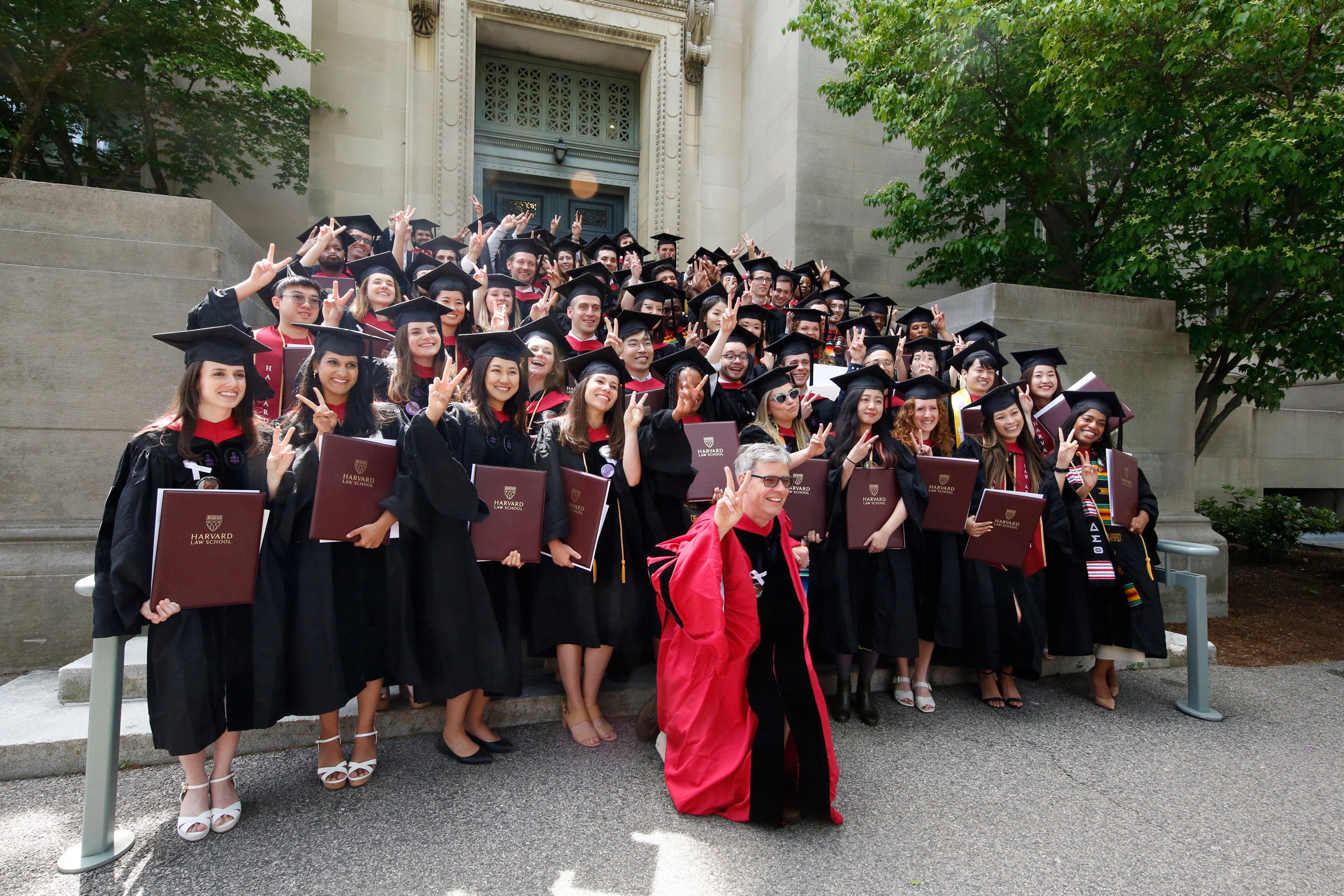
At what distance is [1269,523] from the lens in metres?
9.98

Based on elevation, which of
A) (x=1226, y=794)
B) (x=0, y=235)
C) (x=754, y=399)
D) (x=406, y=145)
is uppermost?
(x=406, y=145)

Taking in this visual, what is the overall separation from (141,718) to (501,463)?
241 centimetres

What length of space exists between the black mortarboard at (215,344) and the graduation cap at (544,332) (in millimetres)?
1532

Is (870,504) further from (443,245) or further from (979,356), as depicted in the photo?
(443,245)

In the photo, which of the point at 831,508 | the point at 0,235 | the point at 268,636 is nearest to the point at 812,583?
the point at 831,508

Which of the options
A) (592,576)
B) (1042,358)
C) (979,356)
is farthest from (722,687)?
(1042,358)

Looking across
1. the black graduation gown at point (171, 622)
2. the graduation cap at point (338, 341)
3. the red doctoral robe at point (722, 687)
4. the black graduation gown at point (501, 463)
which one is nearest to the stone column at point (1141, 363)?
the red doctoral robe at point (722, 687)

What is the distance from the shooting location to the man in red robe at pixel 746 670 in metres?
3.17

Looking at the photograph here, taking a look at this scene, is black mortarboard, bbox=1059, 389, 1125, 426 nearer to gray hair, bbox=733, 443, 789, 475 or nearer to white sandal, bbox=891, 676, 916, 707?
white sandal, bbox=891, 676, 916, 707

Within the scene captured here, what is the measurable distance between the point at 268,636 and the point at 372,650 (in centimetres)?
48

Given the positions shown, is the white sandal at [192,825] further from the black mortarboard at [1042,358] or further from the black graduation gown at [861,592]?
the black mortarboard at [1042,358]

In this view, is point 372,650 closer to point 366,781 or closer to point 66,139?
point 366,781

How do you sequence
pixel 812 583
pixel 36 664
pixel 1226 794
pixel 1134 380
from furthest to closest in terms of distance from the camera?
pixel 1134 380, pixel 36 664, pixel 812 583, pixel 1226 794

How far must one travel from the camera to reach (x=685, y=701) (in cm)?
339
